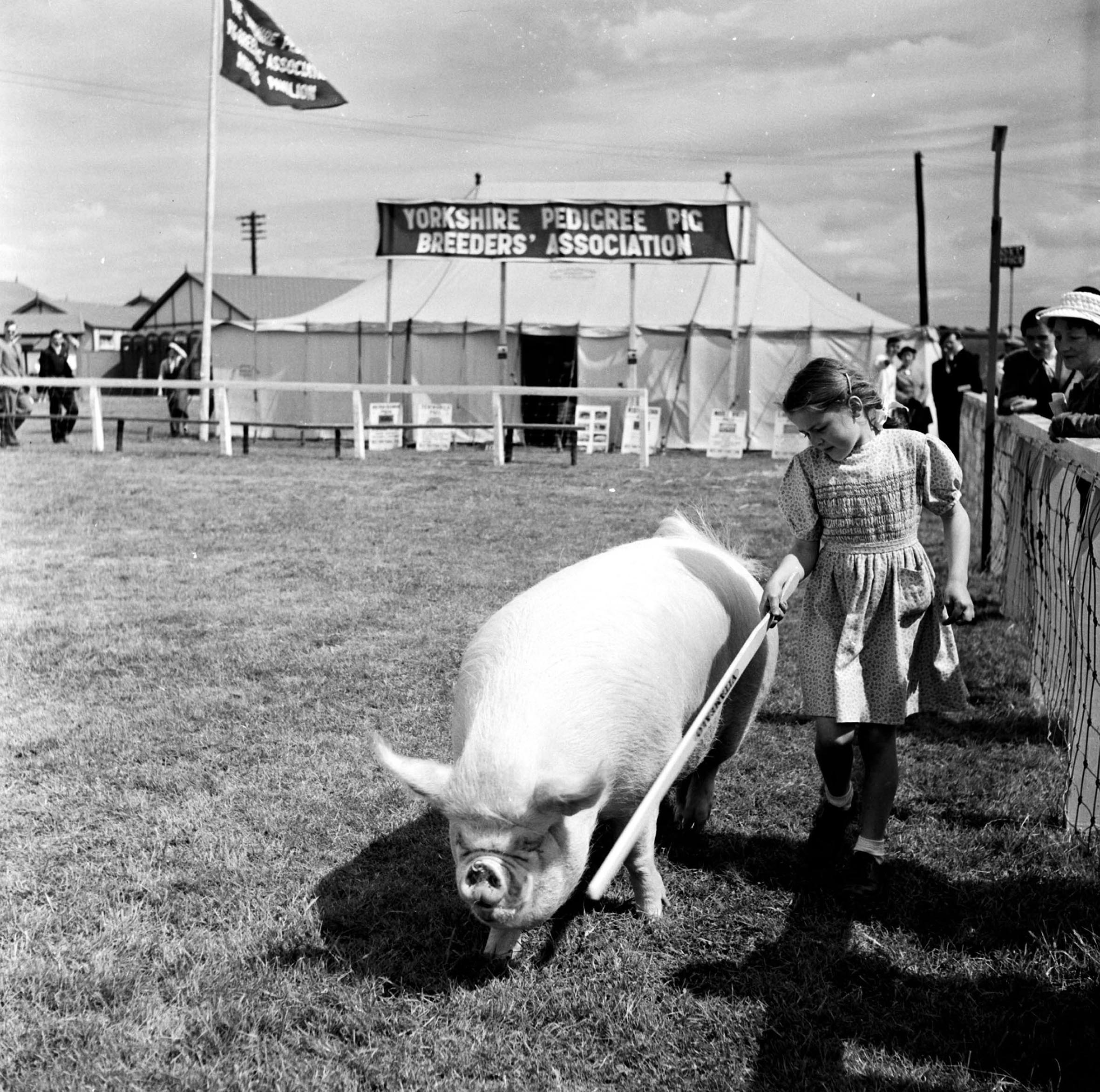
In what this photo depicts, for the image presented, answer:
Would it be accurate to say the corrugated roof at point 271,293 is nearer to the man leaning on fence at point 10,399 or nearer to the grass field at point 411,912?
the man leaning on fence at point 10,399

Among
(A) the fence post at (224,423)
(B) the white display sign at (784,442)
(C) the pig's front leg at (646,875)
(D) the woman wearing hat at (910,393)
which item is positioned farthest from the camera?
(B) the white display sign at (784,442)

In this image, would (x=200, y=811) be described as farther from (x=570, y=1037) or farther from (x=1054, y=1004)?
(x=1054, y=1004)

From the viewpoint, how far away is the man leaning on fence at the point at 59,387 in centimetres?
1847

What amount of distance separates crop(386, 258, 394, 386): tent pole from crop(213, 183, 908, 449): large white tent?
117 mm

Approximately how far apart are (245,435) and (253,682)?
12654 mm

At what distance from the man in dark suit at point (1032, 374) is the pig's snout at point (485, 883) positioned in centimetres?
530

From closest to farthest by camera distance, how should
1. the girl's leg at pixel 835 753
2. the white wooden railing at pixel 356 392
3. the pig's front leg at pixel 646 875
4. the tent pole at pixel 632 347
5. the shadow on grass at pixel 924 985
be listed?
the shadow on grass at pixel 924 985 → the pig's front leg at pixel 646 875 → the girl's leg at pixel 835 753 → the white wooden railing at pixel 356 392 → the tent pole at pixel 632 347

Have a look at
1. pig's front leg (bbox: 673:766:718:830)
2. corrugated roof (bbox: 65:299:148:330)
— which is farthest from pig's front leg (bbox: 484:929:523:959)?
corrugated roof (bbox: 65:299:148:330)

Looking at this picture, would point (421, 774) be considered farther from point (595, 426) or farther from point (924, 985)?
point (595, 426)

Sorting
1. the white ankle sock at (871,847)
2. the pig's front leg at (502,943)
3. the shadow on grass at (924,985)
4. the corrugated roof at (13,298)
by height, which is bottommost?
the shadow on grass at (924,985)

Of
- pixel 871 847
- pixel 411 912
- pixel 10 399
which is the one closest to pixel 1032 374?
pixel 871 847

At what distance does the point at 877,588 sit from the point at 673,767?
1009 mm

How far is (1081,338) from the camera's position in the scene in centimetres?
479

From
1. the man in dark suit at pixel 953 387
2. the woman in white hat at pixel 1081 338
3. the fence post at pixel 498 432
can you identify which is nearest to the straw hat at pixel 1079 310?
the woman in white hat at pixel 1081 338
